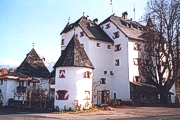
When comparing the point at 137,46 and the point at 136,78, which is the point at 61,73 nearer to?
the point at 136,78

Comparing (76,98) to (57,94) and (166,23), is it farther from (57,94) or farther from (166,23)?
(166,23)

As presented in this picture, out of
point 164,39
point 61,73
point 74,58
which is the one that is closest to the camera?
point 61,73

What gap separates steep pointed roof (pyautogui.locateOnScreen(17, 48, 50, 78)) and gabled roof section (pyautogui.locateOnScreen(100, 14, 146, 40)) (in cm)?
1687

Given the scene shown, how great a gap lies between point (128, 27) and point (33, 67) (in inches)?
882

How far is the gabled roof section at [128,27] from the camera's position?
45.7 m

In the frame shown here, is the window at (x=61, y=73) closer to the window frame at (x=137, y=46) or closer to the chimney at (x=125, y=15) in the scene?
the window frame at (x=137, y=46)

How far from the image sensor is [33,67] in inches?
1986

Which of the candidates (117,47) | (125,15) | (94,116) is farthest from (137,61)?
(94,116)

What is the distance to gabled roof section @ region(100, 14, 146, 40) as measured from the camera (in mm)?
45653

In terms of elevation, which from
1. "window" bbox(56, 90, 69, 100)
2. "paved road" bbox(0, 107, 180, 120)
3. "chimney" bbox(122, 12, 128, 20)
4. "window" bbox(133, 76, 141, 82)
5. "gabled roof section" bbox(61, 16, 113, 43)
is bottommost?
"paved road" bbox(0, 107, 180, 120)

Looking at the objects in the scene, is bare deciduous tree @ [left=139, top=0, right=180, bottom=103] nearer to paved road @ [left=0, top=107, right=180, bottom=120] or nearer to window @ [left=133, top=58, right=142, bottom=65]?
A: window @ [left=133, top=58, right=142, bottom=65]

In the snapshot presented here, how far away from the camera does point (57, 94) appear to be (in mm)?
30797

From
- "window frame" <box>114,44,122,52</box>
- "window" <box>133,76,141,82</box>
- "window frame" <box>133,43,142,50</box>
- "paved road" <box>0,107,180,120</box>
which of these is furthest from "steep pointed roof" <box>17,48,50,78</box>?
"paved road" <box>0,107,180,120</box>

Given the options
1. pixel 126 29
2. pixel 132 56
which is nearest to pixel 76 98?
pixel 132 56
